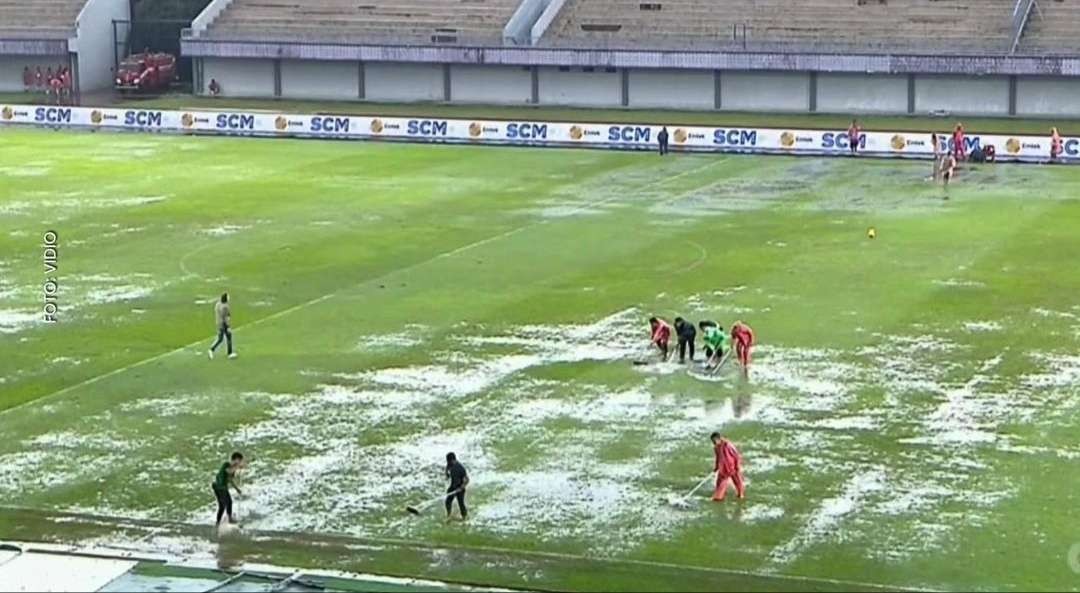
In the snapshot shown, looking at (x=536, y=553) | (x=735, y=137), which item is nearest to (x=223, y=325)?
(x=536, y=553)

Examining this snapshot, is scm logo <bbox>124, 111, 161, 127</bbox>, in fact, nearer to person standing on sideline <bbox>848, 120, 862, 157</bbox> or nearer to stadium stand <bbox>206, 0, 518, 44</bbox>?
stadium stand <bbox>206, 0, 518, 44</bbox>

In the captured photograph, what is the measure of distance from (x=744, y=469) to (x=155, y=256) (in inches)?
1106

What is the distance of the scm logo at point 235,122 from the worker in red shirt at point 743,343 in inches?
2129

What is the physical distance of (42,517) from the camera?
118ft

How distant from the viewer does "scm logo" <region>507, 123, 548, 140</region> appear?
91812mm

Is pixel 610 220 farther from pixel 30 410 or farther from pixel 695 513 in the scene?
pixel 695 513

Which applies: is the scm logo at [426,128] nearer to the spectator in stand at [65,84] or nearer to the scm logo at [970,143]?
the scm logo at [970,143]

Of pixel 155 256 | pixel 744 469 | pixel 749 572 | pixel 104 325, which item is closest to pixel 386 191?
pixel 155 256

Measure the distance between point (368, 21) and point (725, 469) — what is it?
7846cm

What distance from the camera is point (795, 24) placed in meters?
104

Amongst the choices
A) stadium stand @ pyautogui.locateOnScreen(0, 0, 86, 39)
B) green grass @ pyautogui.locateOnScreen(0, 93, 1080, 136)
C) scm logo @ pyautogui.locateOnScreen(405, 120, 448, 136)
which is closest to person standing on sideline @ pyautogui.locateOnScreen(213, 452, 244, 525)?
scm logo @ pyautogui.locateOnScreen(405, 120, 448, 136)

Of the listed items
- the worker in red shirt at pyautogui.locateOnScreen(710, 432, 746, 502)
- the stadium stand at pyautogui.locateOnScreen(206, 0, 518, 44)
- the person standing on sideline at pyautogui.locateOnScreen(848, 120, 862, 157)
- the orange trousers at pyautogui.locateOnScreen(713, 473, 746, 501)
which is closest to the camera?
the worker in red shirt at pyautogui.locateOnScreen(710, 432, 746, 502)

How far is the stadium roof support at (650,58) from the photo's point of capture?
95.4 metres

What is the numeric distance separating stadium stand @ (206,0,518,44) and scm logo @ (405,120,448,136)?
13448 mm
